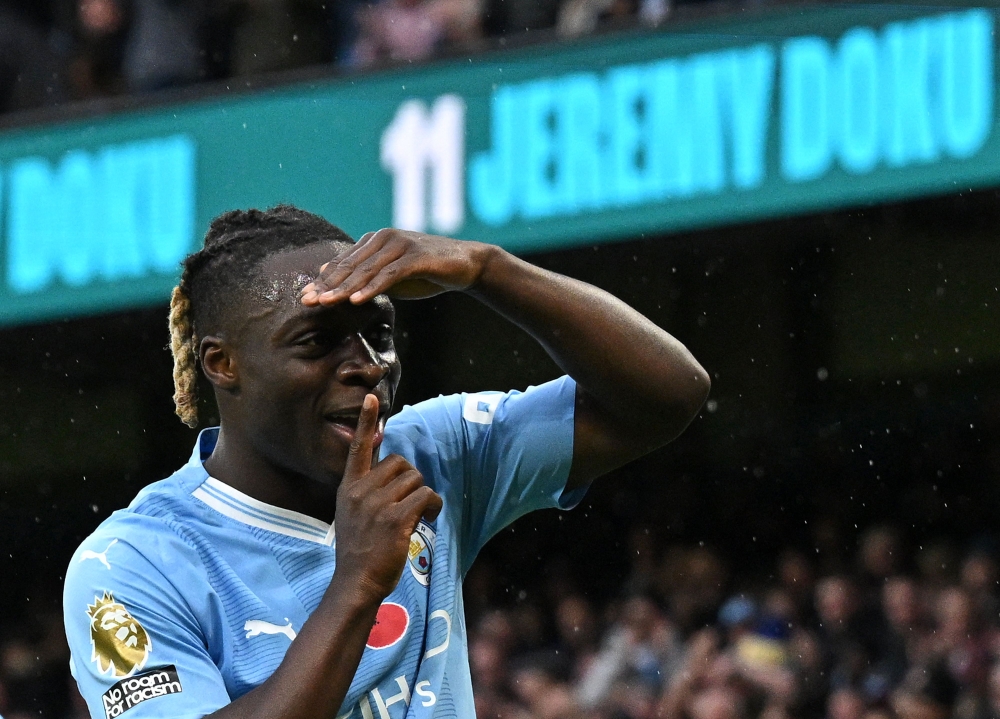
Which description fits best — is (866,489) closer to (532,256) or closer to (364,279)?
(532,256)

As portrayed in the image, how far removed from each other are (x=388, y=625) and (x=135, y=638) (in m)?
0.40

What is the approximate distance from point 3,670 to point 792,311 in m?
5.13

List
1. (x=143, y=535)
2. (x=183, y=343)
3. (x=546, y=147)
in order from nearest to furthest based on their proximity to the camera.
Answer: (x=143, y=535) < (x=183, y=343) < (x=546, y=147)

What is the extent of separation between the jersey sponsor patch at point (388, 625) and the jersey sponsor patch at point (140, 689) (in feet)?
1.04

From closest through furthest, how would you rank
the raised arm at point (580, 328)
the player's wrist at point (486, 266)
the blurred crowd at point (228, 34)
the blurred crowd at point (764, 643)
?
1. the raised arm at point (580, 328)
2. the player's wrist at point (486, 266)
3. the blurred crowd at point (764, 643)
4. the blurred crowd at point (228, 34)

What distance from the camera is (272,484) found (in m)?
2.69

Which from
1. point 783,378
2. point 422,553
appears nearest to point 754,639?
→ point 783,378

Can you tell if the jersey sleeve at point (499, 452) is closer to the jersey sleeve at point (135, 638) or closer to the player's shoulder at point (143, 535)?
the player's shoulder at point (143, 535)

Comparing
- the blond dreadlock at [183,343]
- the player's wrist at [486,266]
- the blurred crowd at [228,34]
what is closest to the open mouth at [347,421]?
the player's wrist at [486,266]

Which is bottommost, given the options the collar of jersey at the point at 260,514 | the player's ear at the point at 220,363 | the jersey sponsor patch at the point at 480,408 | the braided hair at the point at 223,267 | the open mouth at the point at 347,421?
the collar of jersey at the point at 260,514

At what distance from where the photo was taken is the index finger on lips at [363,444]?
2465mm

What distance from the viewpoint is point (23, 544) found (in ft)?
36.7

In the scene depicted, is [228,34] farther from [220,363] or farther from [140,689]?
[140,689]

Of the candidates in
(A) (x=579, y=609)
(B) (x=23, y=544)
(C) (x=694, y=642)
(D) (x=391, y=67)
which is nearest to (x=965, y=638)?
(C) (x=694, y=642)
